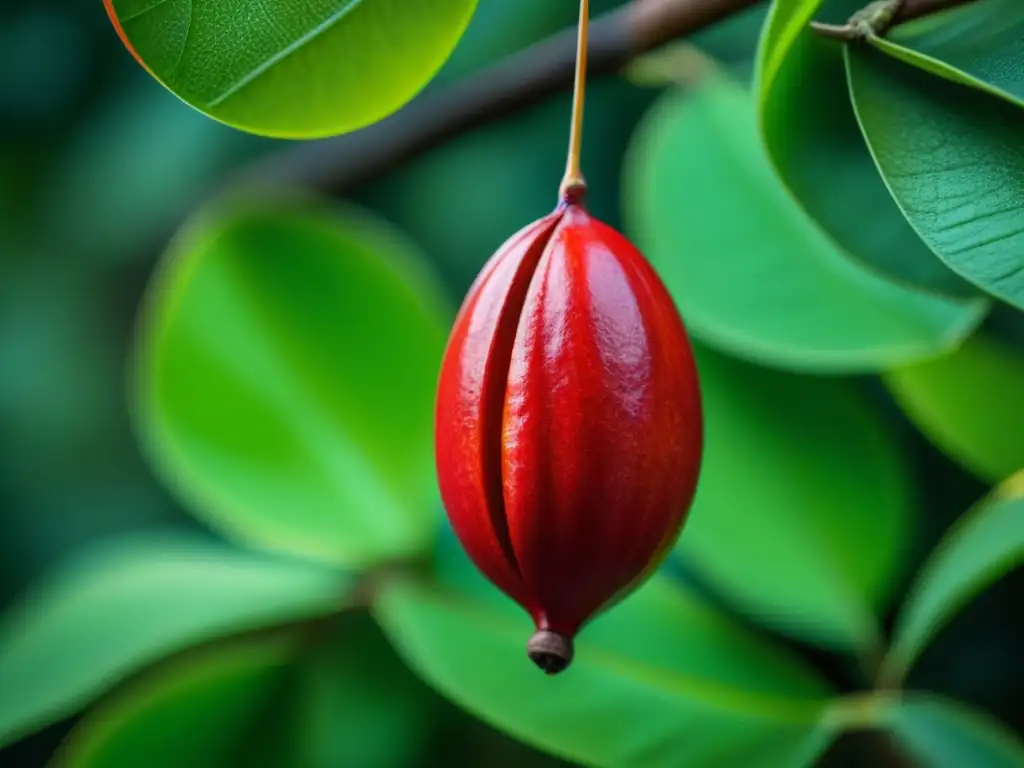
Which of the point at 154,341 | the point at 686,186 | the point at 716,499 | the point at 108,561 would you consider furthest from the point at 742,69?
the point at 108,561

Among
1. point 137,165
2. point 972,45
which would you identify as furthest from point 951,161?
point 137,165

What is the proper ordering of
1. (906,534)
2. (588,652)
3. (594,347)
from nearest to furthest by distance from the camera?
(594,347), (588,652), (906,534)

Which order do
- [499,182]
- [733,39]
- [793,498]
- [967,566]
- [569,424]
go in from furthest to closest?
1. [499,182]
2. [733,39]
3. [793,498]
4. [967,566]
5. [569,424]

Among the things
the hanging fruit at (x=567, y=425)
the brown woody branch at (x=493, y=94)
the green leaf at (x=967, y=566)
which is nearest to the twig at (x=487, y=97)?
the brown woody branch at (x=493, y=94)

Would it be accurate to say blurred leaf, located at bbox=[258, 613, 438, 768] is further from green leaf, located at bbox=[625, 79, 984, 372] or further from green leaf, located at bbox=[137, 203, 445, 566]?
green leaf, located at bbox=[625, 79, 984, 372]

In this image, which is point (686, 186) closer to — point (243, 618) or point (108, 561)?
point (243, 618)

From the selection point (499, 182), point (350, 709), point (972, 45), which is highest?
point (972, 45)

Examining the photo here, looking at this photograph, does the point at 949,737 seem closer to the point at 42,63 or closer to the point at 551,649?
the point at 551,649
